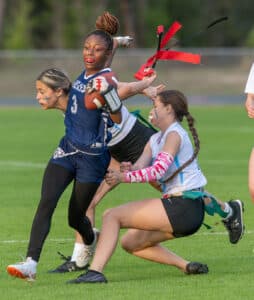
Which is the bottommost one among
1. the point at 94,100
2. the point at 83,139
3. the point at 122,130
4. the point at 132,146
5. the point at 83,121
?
the point at 132,146

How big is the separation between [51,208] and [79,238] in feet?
2.88

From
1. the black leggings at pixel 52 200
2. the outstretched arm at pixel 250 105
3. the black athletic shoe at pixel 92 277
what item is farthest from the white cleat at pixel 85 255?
the outstretched arm at pixel 250 105

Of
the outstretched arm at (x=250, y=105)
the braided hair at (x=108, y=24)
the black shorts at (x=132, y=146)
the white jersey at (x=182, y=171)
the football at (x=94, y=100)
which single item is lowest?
the black shorts at (x=132, y=146)

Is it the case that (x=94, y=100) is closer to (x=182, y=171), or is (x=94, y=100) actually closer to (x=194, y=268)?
(x=182, y=171)

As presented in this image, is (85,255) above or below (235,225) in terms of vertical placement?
below

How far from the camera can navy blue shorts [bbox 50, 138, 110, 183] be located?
32.0 ft

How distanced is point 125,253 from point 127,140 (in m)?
1.09

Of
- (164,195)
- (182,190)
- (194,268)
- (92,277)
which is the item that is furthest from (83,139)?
(194,268)

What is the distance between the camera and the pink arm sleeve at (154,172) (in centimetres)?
930

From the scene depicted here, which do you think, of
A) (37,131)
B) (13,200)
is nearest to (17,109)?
(37,131)

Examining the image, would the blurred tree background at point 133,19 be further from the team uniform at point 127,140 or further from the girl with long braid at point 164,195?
the girl with long braid at point 164,195

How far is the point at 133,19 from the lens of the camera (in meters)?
65.9

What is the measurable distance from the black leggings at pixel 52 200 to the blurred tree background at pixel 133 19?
51.3m

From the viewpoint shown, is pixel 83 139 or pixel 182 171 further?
pixel 83 139
